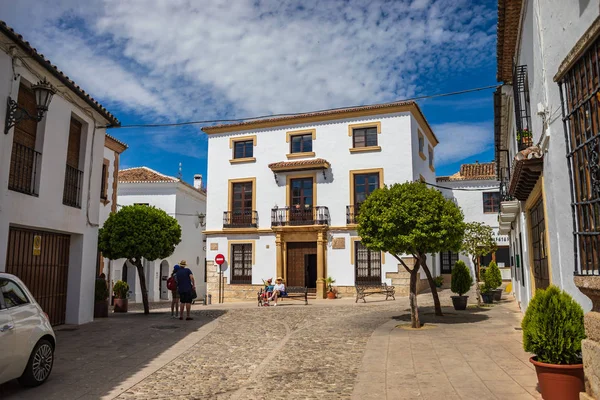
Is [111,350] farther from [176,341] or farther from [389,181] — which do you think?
[389,181]

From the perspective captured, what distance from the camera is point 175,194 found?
2825cm

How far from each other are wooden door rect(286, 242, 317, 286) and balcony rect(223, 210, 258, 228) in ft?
7.62

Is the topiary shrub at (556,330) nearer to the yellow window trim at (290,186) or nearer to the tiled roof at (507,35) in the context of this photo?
the tiled roof at (507,35)

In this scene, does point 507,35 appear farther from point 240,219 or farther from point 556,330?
point 240,219

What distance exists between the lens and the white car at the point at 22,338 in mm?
5426

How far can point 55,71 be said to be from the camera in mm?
10289

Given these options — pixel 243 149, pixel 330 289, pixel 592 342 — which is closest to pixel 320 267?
pixel 330 289

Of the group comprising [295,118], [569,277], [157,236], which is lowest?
[569,277]

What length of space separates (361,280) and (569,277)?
16749 millimetres

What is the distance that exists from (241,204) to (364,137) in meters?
7.35

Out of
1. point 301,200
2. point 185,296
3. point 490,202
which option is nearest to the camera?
point 185,296

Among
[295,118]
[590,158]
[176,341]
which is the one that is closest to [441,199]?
[176,341]

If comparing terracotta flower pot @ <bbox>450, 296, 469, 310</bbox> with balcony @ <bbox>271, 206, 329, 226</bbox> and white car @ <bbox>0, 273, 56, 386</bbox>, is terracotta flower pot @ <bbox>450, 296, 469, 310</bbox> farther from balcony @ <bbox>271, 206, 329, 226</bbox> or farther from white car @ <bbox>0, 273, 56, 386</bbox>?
white car @ <bbox>0, 273, 56, 386</bbox>

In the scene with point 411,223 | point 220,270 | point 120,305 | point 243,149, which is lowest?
point 120,305
